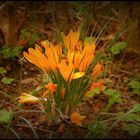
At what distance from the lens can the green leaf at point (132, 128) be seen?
2006 millimetres

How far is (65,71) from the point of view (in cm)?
195

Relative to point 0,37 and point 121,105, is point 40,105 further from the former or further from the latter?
point 0,37

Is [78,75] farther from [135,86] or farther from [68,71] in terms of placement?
[135,86]

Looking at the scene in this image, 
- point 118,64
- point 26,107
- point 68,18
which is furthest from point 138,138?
point 68,18

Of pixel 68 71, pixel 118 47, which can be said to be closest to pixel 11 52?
pixel 118 47

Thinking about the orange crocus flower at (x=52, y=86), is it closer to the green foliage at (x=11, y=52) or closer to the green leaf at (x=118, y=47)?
the green foliage at (x=11, y=52)

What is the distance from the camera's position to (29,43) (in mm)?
2934

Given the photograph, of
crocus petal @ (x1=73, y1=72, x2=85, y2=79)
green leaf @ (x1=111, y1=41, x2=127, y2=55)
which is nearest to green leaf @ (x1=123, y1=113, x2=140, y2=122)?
crocus petal @ (x1=73, y1=72, x2=85, y2=79)

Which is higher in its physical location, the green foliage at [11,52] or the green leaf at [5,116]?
the green foliage at [11,52]

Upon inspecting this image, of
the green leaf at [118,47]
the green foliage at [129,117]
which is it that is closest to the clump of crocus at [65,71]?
the green foliage at [129,117]

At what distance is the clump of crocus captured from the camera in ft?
6.52

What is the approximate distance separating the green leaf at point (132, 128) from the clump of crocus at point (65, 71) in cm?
27

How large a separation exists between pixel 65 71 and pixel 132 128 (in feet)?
1.48

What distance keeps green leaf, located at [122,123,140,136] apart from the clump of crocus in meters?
0.27
